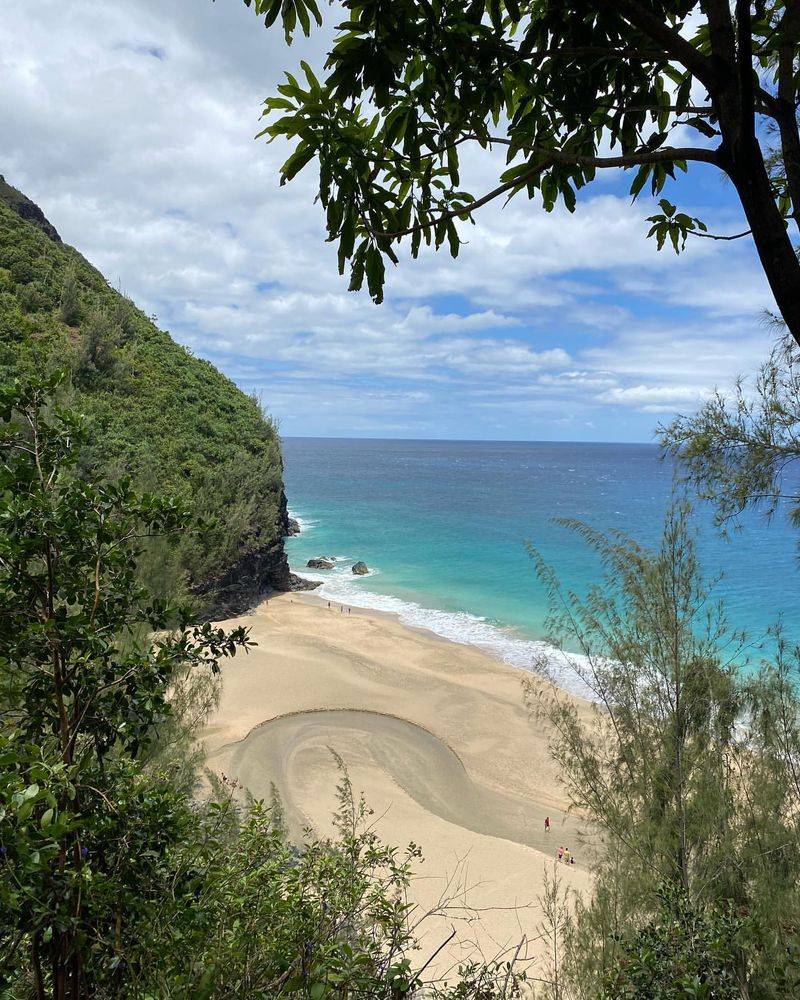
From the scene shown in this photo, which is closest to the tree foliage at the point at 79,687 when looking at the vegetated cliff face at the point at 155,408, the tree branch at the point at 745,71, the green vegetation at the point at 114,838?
the green vegetation at the point at 114,838

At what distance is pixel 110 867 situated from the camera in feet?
7.57

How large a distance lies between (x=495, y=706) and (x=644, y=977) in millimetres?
18385

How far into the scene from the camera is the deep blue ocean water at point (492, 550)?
30547 millimetres

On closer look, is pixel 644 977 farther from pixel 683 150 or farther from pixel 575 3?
pixel 575 3

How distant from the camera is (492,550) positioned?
164 feet

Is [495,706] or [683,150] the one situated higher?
[683,150]

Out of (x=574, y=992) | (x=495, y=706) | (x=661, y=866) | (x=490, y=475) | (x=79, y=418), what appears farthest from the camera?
(x=490, y=475)

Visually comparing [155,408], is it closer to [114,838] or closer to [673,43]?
[114,838]

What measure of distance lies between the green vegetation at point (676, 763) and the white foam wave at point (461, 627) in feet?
42.6

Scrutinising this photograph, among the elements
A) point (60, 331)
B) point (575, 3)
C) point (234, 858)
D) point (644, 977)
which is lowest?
point (644, 977)

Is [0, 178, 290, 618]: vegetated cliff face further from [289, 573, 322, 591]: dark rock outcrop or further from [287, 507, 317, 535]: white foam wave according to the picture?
[287, 507, 317, 535]: white foam wave

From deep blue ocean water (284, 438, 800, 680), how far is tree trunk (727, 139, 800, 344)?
5701mm

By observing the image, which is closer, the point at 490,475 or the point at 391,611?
the point at 391,611

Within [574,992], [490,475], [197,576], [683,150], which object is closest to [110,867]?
[683,150]
